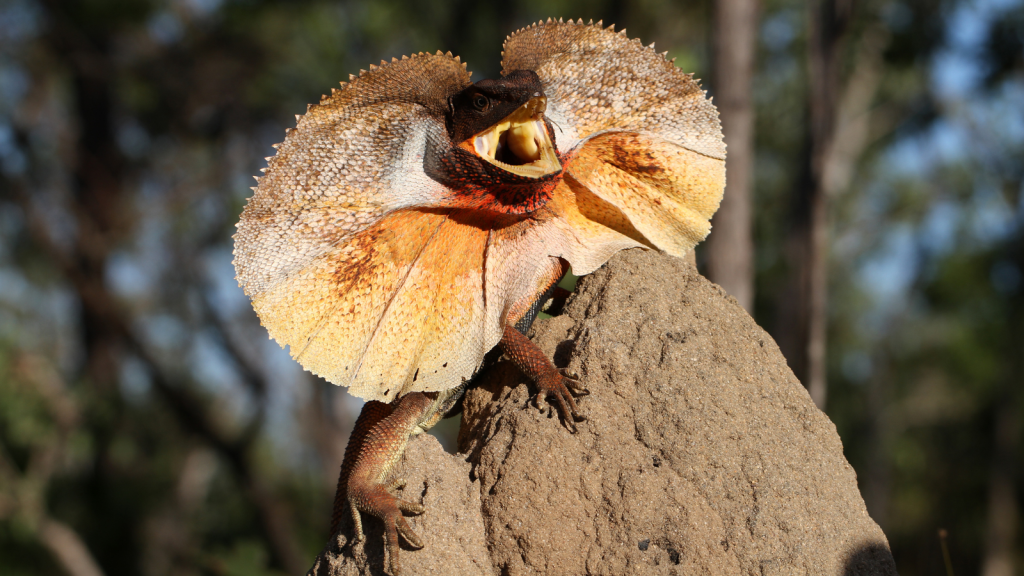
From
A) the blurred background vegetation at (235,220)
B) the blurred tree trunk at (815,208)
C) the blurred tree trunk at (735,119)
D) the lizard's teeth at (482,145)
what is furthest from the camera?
the blurred background vegetation at (235,220)

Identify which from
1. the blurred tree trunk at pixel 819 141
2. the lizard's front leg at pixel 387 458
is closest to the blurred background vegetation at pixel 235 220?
the blurred tree trunk at pixel 819 141

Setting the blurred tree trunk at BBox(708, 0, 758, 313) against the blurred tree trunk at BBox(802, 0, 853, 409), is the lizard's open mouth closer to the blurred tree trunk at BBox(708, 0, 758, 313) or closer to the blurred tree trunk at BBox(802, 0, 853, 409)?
the blurred tree trunk at BBox(708, 0, 758, 313)

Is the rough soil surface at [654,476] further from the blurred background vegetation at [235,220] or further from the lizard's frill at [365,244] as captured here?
the blurred background vegetation at [235,220]

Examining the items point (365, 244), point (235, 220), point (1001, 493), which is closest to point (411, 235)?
point (365, 244)

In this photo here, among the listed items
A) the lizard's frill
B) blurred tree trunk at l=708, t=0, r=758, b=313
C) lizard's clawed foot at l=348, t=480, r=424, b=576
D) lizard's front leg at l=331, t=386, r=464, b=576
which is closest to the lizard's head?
the lizard's frill

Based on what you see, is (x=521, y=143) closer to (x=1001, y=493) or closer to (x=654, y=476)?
(x=654, y=476)

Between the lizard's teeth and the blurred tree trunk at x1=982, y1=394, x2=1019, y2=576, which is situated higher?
the lizard's teeth

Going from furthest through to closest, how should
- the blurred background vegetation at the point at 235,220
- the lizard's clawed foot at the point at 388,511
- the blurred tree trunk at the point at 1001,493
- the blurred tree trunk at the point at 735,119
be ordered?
1. the blurred tree trunk at the point at 1001,493
2. the blurred background vegetation at the point at 235,220
3. the blurred tree trunk at the point at 735,119
4. the lizard's clawed foot at the point at 388,511
